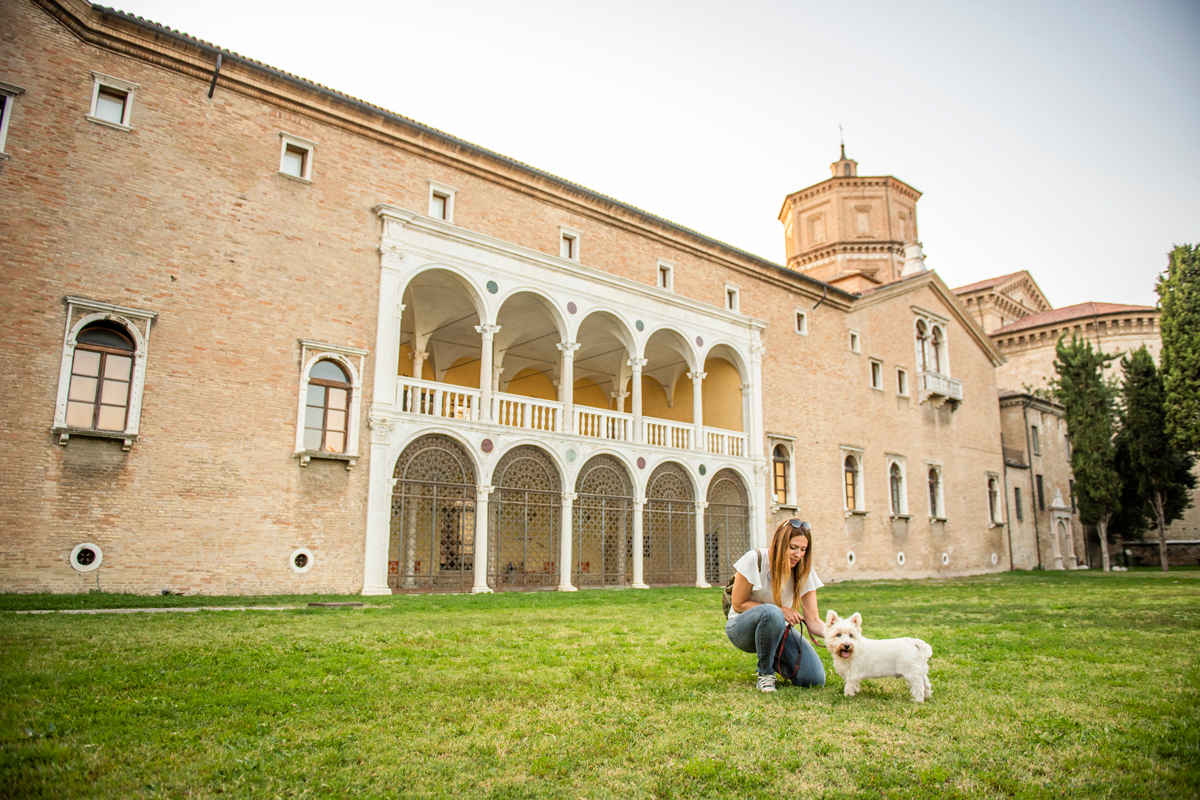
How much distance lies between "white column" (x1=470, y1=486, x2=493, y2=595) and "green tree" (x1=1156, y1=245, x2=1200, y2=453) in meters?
25.2

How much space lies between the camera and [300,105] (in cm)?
1535

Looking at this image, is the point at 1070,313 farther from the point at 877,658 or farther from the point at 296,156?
the point at 877,658

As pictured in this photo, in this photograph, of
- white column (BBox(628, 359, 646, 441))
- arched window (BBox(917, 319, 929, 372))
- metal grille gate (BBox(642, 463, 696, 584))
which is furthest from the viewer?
arched window (BBox(917, 319, 929, 372))

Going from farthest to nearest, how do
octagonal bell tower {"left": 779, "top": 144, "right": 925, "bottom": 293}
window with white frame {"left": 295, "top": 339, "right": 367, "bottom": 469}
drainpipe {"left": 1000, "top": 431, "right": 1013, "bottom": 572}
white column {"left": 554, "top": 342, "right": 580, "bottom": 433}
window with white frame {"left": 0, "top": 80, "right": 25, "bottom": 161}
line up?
octagonal bell tower {"left": 779, "top": 144, "right": 925, "bottom": 293}, drainpipe {"left": 1000, "top": 431, "right": 1013, "bottom": 572}, white column {"left": 554, "top": 342, "right": 580, "bottom": 433}, window with white frame {"left": 295, "top": 339, "right": 367, "bottom": 469}, window with white frame {"left": 0, "top": 80, "right": 25, "bottom": 161}

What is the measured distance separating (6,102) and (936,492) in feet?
101

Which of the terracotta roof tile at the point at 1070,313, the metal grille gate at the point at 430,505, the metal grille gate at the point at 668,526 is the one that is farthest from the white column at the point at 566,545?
the terracotta roof tile at the point at 1070,313

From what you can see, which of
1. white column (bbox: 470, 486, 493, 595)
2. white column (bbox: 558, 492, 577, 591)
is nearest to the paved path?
white column (bbox: 470, 486, 493, 595)

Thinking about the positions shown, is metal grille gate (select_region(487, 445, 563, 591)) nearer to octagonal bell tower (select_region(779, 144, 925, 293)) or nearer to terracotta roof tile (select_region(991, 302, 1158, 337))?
octagonal bell tower (select_region(779, 144, 925, 293))

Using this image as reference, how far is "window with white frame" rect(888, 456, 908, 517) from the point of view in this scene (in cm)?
2816

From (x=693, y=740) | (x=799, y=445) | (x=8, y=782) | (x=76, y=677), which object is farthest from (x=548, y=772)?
(x=799, y=445)

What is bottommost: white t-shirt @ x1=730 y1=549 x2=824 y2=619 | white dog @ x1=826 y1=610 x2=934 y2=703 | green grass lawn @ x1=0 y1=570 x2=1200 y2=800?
green grass lawn @ x1=0 y1=570 x2=1200 y2=800

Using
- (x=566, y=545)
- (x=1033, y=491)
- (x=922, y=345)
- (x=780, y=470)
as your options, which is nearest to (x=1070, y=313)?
(x=1033, y=491)

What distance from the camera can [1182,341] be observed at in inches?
1032

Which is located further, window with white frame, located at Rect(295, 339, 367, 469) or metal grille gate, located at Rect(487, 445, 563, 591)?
metal grille gate, located at Rect(487, 445, 563, 591)
